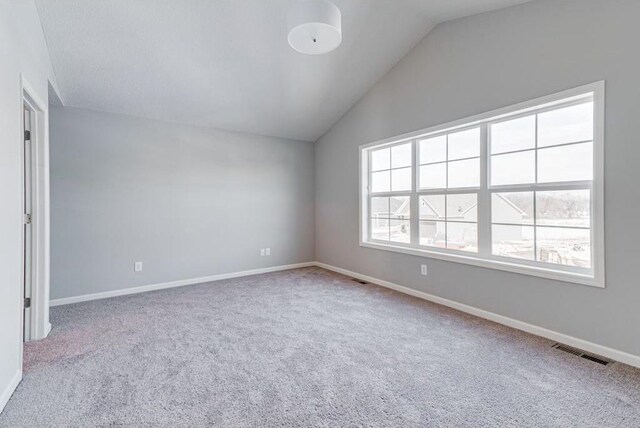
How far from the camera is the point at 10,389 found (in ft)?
6.10

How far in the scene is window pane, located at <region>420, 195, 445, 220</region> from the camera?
3.70 metres

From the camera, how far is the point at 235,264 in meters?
4.91

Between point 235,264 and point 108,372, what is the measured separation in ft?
9.11

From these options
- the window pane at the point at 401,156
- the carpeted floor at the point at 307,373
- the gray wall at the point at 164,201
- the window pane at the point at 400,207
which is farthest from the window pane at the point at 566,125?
the gray wall at the point at 164,201

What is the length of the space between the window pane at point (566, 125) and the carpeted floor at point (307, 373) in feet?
5.80

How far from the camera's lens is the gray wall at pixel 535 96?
2264mm

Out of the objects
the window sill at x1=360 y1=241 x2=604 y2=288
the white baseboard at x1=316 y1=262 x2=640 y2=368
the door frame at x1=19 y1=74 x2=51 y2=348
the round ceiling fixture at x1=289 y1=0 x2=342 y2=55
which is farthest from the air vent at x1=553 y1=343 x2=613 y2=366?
the door frame at x1=19 y1=74 x2=51 y2=348

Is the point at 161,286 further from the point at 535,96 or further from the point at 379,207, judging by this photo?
the point at 535,96

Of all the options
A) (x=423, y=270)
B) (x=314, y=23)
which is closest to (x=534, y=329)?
(x=423, y=270)

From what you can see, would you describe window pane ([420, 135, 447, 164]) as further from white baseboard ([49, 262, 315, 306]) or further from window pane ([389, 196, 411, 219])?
white baseboard ([49, 262, 315, 306])

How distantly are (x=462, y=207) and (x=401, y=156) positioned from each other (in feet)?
3.77

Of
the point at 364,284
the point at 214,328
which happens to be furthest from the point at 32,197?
the point at 364,284

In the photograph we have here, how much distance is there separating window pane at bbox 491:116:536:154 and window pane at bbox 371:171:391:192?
1504 mm

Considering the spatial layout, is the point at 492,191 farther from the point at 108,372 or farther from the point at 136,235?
the point at 136,235
